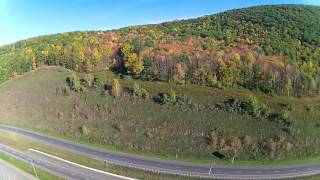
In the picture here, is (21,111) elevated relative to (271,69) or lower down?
lower down

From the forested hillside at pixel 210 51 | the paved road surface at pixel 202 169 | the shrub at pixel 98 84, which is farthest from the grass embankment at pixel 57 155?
the forested hillside at pixel 210 51

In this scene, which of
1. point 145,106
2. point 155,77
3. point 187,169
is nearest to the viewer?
point 187,169

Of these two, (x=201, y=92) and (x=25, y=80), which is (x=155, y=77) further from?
(x=25, y=80)

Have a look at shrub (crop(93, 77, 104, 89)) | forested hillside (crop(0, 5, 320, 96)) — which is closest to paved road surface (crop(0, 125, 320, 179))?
forested hillside (crop(0, 5, 320, 96))

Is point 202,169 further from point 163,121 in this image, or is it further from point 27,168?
point 27,168

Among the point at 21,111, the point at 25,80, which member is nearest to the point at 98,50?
the point at 25,80

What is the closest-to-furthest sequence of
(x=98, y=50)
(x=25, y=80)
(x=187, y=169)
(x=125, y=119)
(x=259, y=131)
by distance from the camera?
(x=187, y=169)
(x=259, y=131)
(x=125, y=119)
(x=25, y=80)
(x=98, y=50)
